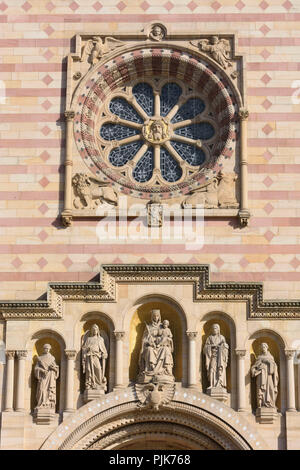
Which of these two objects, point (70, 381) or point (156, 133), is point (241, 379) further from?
point (156, 133)

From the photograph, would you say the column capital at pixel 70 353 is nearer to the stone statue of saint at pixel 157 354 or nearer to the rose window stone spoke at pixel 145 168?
the stone statue of saint at pixel 157 354

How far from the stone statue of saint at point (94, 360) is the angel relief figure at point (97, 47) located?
5.19 metres

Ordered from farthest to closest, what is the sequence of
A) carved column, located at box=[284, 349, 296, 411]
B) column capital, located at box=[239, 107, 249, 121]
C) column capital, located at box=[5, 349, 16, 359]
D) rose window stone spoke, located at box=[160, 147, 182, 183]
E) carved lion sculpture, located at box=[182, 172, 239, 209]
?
rose window stone spoke, located at box=[160, 147, 182, 183]
column capital, located at box=[239, 107, 249, 121]
carved lion sculpture, located at box=[182, 172, 239, 209]
column capital, located at box=[5, 349, 16, 359]
carved column, located at box=[284, 349, 296, 411]

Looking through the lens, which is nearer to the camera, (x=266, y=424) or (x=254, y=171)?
(x=266, y=424)

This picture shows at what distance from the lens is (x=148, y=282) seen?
25.3 meters

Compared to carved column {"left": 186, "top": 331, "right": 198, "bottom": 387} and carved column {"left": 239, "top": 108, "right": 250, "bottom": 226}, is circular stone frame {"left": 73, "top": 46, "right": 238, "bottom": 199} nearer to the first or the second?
carved column {"left": 239, "top": 108, "right": 250, "bottom": 226}

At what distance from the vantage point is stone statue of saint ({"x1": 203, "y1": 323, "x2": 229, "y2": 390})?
24688mm

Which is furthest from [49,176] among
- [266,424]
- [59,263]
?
[266,424]

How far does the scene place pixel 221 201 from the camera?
85.4 feet

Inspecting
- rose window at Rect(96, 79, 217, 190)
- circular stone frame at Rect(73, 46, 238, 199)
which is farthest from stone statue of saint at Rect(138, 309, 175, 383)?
rose window at Rect(96, 79, 217, 190)

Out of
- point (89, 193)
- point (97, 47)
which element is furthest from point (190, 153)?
point (97, 47)

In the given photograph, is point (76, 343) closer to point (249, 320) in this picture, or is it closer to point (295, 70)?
point (249, 320)

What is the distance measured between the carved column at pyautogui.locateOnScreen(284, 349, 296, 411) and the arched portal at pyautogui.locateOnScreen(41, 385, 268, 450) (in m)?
0.78

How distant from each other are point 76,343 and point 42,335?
62 centimetres
